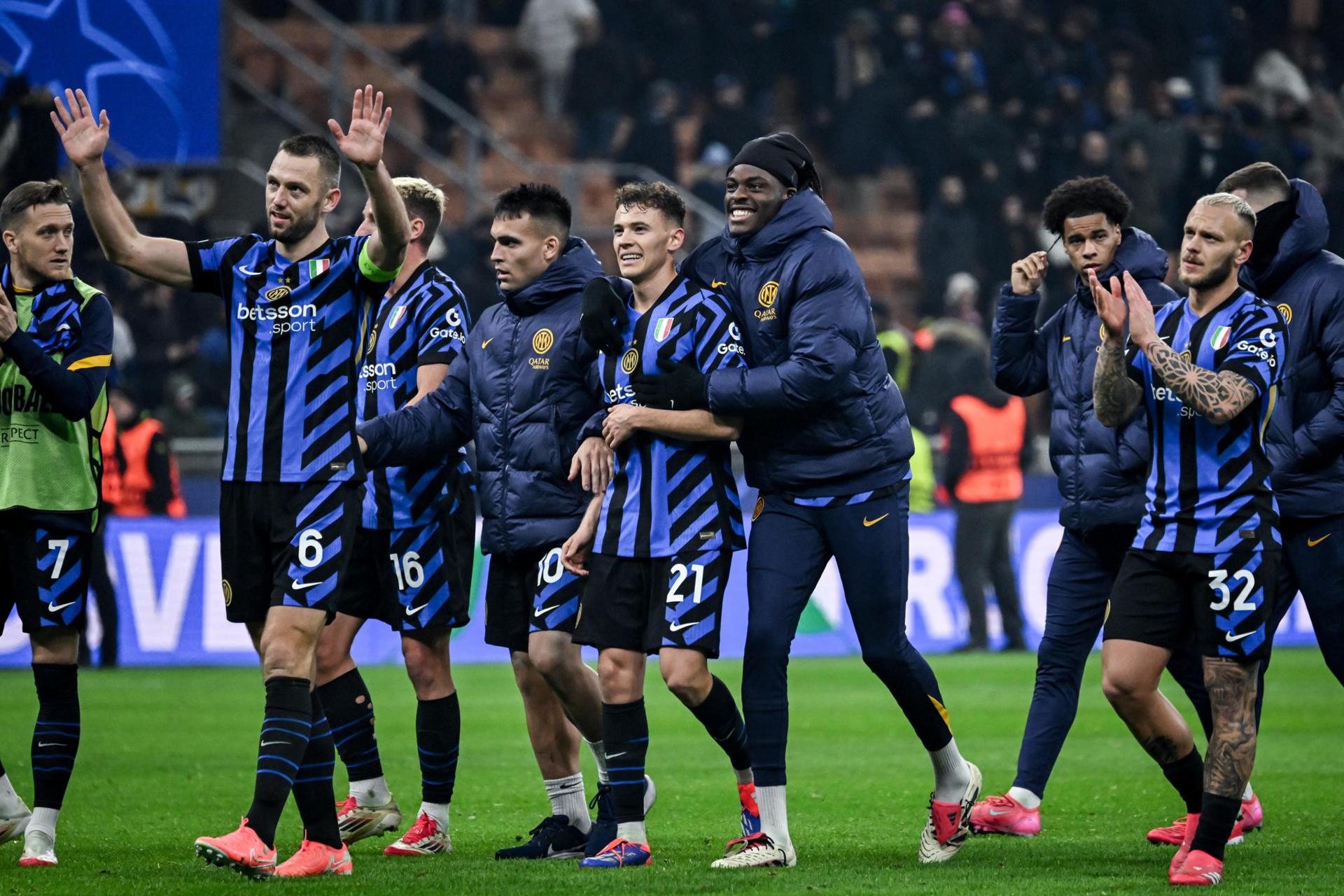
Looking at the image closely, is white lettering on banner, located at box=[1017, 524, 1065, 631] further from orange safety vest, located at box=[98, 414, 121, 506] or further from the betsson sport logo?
the betsson sport logo

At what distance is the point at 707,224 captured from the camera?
759 inches

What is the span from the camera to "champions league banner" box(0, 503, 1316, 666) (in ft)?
44.9

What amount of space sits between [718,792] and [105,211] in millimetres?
3927

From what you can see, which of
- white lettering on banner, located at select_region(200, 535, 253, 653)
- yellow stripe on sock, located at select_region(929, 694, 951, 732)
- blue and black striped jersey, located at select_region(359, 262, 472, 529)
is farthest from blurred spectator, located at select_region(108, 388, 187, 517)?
yellow stripe on sock, located at select_region(929, 694, 951, 732)

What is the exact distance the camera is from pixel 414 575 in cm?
661

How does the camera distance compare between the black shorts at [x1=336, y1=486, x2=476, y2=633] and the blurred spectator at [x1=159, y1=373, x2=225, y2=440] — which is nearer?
the black shorts at [x1=336, y1=486, x2=476, y2=633]

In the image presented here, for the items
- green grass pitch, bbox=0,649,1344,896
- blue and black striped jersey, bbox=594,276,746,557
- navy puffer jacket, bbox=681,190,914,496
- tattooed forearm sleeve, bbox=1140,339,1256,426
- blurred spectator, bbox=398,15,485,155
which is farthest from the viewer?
blurred spectator, bbox=398,15,485,155

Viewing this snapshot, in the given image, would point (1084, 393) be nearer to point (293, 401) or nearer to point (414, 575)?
point (414, 575)

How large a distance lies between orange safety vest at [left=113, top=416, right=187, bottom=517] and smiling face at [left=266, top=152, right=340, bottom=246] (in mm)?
9152

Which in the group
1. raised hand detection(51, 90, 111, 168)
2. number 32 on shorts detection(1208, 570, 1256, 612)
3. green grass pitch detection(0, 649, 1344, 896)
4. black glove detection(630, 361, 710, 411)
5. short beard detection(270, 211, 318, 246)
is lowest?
green grass pitch detection(0, 649, 1344, 896)

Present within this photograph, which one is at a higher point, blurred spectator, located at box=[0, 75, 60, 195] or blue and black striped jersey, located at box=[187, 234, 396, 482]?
blurred spectator, located at box=[0, 75, 60, 195]

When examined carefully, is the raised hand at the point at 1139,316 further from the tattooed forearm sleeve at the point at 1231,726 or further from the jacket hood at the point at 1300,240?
the jacket hood at the point at 1300,240

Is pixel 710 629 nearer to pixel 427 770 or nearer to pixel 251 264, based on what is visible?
pixel 427 770

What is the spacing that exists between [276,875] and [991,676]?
26.8 ft
